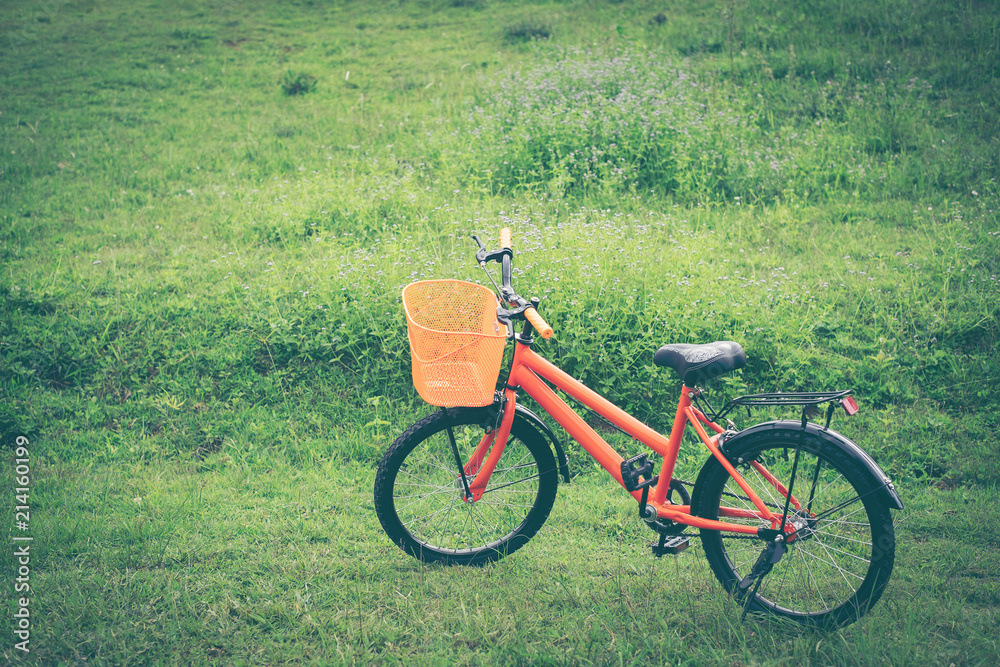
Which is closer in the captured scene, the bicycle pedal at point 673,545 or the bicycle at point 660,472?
the bicycle at point 660,472

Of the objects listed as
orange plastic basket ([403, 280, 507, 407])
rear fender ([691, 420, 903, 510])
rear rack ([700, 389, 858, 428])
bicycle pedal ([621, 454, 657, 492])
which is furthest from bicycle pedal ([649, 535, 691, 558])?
orange plastic basket ([403, 280, 507, 407])

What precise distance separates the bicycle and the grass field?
0.22 metres

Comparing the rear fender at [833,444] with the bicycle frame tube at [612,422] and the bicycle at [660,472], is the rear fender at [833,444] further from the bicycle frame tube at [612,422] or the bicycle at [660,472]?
the bicycle frame tube at [612,422]

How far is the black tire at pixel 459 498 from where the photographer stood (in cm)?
337

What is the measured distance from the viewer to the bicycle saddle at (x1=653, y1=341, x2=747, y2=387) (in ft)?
9.73

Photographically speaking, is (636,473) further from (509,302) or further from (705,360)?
(509,302)

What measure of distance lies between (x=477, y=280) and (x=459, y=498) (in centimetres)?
208

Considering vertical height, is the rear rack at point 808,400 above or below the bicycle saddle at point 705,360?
below

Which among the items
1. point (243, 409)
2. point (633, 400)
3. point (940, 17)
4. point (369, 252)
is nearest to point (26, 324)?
point (243, 409)

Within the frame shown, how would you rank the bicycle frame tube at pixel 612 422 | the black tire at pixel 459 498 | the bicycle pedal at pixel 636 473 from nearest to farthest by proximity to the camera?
1. the bicycle frame tube at pixel 612 422
2. the bicycle pedal at pixel 636 473
3. the black tire at pixel 459 498

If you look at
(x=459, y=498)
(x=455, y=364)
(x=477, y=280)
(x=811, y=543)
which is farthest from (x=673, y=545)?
(x=477, y=280)


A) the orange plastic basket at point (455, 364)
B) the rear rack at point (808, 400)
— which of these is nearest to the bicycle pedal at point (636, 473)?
the rear rack at point (808, 400)

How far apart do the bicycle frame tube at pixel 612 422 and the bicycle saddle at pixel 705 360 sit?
11 centimetres

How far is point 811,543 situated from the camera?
3463 mm
